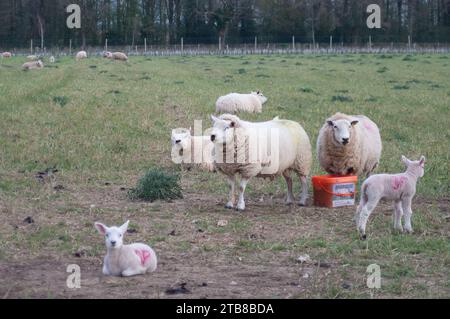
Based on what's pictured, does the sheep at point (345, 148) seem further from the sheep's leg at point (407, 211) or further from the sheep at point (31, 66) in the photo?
the sheep at point (31, 66)

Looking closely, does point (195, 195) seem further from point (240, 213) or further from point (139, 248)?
point (139, 248)

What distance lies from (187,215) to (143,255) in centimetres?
249

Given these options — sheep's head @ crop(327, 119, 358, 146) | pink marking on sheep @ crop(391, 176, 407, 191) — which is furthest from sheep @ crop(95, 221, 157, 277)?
sheep's head @ crop(327, 119, 358, 146)

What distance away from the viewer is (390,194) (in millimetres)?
8555

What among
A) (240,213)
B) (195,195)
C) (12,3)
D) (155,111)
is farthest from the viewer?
(12,3)

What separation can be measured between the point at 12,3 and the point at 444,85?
52990mm

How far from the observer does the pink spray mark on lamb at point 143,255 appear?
694 centimetres

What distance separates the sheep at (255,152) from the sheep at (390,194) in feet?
6.68

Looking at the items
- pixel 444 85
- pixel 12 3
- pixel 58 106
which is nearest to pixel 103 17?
pixel 12 3

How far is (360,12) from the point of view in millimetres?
66750

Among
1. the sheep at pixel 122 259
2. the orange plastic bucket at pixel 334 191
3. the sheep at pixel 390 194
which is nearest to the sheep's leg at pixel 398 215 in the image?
the sheep at pixel 390 194

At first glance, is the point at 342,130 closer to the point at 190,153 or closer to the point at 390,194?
the point at 390,194

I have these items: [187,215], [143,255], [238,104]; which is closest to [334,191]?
[187,215]

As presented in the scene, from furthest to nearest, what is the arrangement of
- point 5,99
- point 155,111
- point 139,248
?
point 5,99
point 155,111
point 139,248
